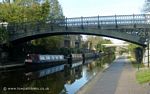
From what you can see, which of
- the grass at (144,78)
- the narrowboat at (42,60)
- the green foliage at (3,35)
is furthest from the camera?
the green foliage at (3,35)

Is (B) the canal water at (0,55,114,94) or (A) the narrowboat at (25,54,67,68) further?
(A) the narrowboat at (25,54,67,68)

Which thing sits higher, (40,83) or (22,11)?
(22,11)

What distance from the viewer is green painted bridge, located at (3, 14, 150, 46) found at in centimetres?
5403

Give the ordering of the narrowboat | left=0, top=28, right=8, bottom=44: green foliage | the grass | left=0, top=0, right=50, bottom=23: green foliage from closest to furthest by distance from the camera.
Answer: the grass → the narrowboat → left=0, top=28, right=8, bottom=44: green foliage → left=0, top=0, right=50, bottom=23: green foliage

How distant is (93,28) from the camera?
57.6 metres

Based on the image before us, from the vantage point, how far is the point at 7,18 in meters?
68.2

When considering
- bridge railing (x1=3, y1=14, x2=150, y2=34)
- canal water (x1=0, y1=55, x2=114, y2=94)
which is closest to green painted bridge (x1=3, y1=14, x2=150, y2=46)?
bridge railing (x1=3, y1=14, x2=150, y2=34)

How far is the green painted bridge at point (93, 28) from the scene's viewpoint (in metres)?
54.0

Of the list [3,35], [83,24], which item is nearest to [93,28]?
[83,24]

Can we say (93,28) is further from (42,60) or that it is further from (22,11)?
(22,11)

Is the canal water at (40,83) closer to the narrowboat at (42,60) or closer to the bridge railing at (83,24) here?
the narrowboat at (42,60)

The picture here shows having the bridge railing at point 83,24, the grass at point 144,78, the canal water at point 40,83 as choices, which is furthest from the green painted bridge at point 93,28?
the grass at point 144,78

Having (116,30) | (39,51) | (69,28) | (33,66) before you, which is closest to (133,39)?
(116,30)

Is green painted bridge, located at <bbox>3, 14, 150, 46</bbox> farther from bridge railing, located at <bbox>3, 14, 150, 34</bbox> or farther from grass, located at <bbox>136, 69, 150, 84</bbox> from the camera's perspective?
grass, located at <bbox>136, 69, 150, 84</bbox>
